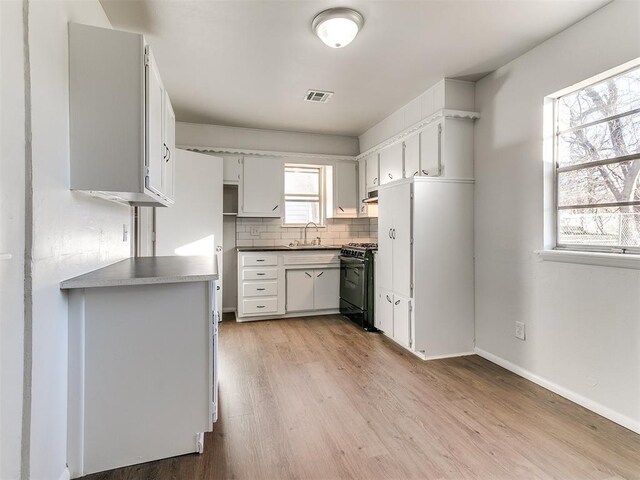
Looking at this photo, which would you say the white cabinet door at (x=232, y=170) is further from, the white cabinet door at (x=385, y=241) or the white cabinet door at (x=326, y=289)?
the white cabinet door at (x=385, y=241)

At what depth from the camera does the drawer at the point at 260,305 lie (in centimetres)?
407

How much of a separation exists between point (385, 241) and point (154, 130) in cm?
233

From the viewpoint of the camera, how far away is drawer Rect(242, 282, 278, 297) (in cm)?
408

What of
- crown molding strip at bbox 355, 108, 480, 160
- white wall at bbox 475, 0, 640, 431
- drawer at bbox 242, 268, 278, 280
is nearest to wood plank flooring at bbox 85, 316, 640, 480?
white wall at bbox 475, 0, 640, 431

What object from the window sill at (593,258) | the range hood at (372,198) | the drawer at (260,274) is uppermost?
the range hood at (372,198)

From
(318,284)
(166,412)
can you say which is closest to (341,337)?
(318,284)

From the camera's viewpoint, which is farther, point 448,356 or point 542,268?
point 448,356

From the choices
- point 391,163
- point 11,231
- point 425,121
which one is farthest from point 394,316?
point 11,231

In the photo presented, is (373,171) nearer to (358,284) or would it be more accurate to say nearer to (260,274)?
(358,284)

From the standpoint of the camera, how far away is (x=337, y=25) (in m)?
2.09

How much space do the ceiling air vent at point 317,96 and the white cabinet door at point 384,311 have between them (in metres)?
2.02

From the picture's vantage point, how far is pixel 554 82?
2.33 metres

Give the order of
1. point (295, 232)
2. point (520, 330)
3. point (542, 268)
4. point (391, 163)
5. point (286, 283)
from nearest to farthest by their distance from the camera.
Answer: point (542, 268) → point (520, 330) → point (391, 163) → point (286, 283) → point (295, 232)

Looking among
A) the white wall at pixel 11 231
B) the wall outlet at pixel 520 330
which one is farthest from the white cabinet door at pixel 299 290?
the white wall at pixel 11 231
